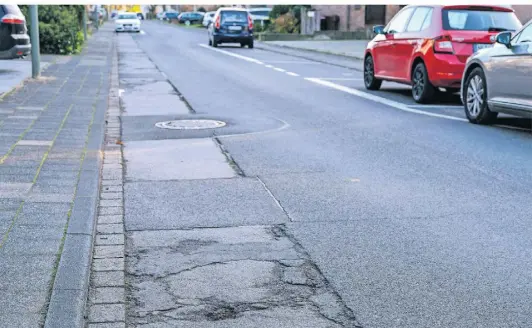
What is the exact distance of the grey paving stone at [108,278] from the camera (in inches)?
183

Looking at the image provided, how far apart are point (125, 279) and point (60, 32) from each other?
947 inches

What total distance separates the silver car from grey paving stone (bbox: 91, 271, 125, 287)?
22.7ft

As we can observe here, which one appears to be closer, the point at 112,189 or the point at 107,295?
the point at 107,295

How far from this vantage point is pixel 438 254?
5254mm

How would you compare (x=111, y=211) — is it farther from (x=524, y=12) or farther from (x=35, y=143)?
(x=524, y=12)

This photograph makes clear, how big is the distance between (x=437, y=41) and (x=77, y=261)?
9971 mm

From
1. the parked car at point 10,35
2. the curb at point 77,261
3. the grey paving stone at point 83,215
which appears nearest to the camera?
the curb at point 77,261

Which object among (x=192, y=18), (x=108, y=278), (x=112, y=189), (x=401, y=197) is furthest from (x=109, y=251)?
(x=192, y=18)

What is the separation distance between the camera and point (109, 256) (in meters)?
5.20

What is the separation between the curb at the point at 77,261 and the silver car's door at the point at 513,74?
5353mm

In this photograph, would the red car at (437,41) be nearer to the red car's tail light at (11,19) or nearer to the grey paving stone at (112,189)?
the grey paving stone at (112,189)

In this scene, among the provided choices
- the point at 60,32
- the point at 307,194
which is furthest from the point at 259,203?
the point at 60,32

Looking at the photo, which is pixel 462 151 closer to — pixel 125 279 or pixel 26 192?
pixel 26 192

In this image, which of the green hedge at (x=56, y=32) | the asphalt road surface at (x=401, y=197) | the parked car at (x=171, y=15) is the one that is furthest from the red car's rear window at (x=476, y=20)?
the parked car at (x=171, y=15)
